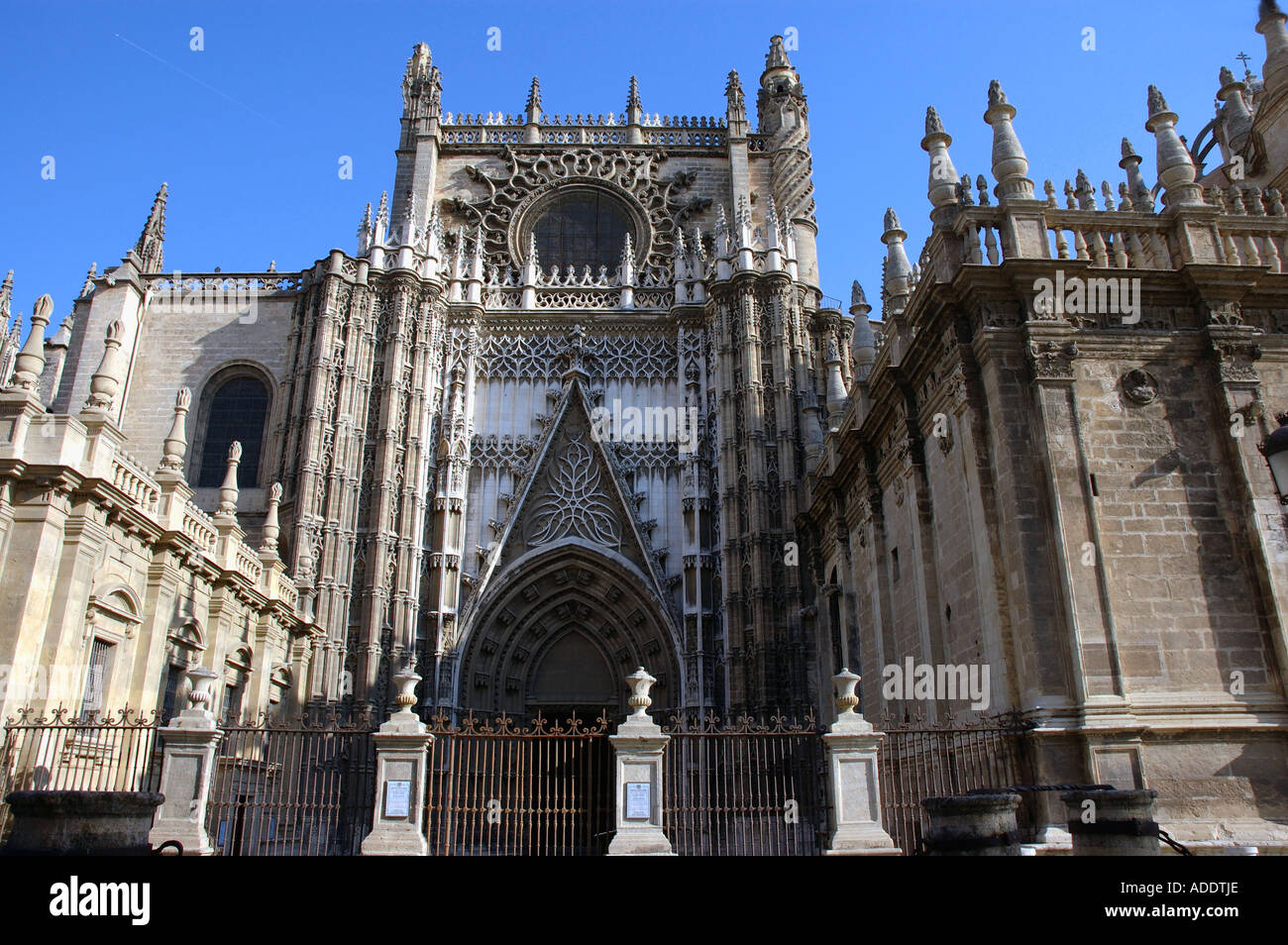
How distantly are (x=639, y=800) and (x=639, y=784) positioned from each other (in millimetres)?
171

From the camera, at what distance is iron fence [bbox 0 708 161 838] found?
418 inches

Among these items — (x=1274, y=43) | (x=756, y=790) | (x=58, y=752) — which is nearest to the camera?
(x=58, y=752)

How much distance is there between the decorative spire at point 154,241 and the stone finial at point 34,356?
50.1ft

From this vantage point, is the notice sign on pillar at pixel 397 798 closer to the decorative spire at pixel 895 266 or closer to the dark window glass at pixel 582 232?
the decorative spire at pixel 895 266

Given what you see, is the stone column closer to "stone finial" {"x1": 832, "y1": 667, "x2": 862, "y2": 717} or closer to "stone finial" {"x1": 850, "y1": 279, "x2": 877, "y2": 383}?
"stone finial" {"x1": 832, "y1": 667, "x2": 862, "y2": 717}

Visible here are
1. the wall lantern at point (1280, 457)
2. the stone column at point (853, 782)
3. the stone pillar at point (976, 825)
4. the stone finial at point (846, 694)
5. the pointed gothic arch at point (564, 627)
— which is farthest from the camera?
the pointed gothic arch at point (564, 627)

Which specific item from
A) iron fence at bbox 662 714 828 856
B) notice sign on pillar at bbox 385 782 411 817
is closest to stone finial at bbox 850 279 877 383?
iron fence at bbox 662 714 828 856

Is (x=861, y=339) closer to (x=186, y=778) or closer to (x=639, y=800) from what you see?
(x=639, y=800)

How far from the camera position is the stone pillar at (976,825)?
755 centimetres

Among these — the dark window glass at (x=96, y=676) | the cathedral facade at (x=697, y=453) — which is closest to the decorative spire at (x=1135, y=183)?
the cathedral facade at (x=697, y=453)

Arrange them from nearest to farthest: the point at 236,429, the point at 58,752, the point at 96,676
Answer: the point at 58,752, the point at 96,676, the point at 236,429

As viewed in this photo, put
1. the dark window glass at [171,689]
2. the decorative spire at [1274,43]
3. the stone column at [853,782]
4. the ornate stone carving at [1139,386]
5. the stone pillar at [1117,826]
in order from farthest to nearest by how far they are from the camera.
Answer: the decorative spire at [1274,43] < the dark window glass at [171,689] < the ornate stone carving at [1139,386] < the stone column at [853,782] < the stone pillar at [1117,826]

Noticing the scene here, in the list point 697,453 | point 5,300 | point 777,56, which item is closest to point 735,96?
point 777,56

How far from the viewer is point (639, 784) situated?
1012 cm
